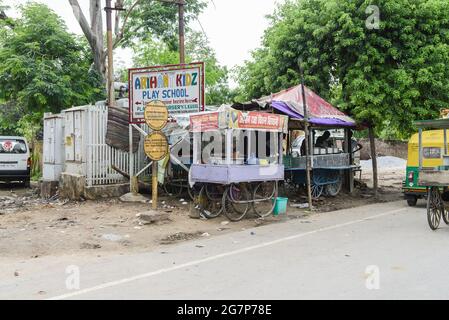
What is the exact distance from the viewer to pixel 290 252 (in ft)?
24.8

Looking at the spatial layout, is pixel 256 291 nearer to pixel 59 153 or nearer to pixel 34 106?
pixel 59 153

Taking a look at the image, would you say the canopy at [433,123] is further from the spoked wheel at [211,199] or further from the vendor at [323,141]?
the vendor at [323,141]

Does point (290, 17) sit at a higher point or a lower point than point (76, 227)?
higher

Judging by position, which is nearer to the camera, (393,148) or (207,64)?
(207,64)

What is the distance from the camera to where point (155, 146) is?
11.1m

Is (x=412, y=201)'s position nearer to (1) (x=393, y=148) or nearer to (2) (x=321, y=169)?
(2) (x=321, y=169)

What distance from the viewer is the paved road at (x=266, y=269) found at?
5.38 m

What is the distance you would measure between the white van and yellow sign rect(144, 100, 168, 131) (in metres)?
8.29

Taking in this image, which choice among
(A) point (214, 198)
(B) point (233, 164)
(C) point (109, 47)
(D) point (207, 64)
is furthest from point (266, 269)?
(D) point (207, 64)

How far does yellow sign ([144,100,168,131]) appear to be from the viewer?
10984mm

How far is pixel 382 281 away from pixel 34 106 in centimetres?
1475

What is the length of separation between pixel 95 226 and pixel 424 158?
870cm
